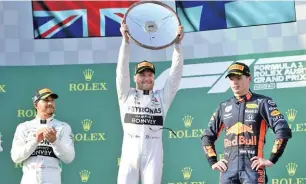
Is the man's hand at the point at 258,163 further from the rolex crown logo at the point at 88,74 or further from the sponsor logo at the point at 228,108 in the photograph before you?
the rolex crown logo at the point at 88,74

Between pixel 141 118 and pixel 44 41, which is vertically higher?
pixel 44 41

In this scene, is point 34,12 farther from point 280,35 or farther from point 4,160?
point 280,35

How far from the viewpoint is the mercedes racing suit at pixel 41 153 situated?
523 centimetres

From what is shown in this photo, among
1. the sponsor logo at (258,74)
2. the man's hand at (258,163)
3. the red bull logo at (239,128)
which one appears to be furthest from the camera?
the sponsor logo at (258,74)

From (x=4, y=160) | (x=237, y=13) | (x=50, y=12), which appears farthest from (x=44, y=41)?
(x=237, y=13)

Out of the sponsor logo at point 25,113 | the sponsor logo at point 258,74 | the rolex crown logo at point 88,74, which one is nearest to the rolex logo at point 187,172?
the sponsor logo at point 258,74

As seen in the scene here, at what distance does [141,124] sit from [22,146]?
3.03 feet

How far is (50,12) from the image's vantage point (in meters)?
7.29

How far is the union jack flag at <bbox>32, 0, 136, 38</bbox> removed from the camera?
285 inches

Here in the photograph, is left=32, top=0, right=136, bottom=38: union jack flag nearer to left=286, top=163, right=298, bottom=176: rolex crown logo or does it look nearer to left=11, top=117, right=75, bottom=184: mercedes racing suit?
left=11, top=117, right=75, bottom=184: mercedes racing suit

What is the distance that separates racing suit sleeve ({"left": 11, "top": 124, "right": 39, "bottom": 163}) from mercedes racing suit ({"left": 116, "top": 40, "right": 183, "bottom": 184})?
699 millimetres

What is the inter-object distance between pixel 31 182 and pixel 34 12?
256 centimetres

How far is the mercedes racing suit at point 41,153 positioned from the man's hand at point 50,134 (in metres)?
0.09

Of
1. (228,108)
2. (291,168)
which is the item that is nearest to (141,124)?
(228,108)
